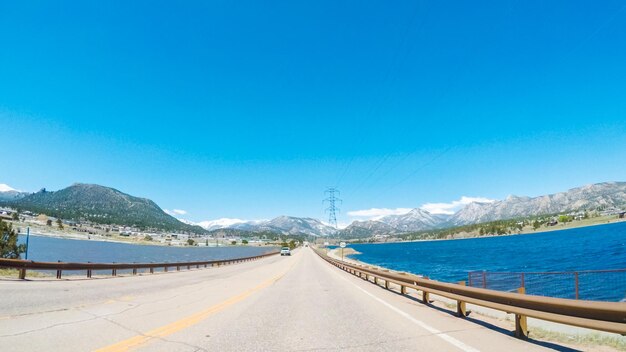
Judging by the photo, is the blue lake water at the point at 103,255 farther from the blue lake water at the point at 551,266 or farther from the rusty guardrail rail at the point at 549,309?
the rusty guardrail rail at the point at 549,309

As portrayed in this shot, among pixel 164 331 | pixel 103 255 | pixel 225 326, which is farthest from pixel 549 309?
pixel 103 255

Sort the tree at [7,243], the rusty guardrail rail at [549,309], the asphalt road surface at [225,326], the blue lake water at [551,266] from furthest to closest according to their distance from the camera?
1. the tree at [7,243]
2. the blue lake water at [551,266]
3. the asphalt road surface at [225,326]
4. the rusty guardrail rail at [549,309]

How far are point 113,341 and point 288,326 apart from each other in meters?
3.32

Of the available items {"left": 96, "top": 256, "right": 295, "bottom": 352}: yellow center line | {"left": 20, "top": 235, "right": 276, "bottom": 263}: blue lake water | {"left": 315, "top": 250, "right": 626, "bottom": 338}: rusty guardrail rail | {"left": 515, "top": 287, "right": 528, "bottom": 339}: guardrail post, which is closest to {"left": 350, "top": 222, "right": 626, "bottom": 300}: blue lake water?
{"left": 315, "top": 250, "right": 626, "bottom": 338}: rusty guardrail rail

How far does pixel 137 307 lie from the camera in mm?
9844

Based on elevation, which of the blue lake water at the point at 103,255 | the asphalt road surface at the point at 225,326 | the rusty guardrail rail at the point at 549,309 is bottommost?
the blue lake water at the point at 103,255

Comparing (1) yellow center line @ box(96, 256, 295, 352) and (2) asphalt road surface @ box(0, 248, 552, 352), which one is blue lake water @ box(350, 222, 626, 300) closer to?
(2) asphalt road surface @ box(0, 248, 552, 352)

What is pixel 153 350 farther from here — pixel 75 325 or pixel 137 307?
pixel 137 307

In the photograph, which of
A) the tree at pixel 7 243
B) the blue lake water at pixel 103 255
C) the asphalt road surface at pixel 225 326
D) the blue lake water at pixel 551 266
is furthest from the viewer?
the blue lake water at pixel 103 255

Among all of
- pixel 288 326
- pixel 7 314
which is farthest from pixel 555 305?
pixel 7 314

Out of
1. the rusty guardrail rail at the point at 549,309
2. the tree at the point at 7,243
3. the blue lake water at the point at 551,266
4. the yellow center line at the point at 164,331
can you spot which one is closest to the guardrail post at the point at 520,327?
the rusty guardrail rail at the point at 549,309

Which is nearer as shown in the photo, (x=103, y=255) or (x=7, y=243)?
(x=7, y=243)

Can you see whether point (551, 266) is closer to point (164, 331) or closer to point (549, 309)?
point (549, 309)

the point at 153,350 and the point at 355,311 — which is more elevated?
the point at 153,350
